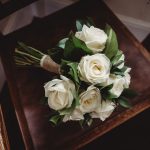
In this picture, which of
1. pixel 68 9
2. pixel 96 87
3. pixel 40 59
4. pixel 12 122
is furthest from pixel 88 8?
pixel 12 122

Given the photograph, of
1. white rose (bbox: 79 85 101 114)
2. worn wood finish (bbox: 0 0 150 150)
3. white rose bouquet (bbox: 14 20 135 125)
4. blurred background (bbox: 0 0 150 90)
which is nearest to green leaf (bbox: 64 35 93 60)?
white rose bouquet (bbox: 14 20 135 125)

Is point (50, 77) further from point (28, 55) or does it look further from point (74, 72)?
point (74, 72)

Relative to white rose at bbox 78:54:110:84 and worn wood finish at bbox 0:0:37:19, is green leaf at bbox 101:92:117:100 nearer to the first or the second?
white rose at bbox 78:54:110:84

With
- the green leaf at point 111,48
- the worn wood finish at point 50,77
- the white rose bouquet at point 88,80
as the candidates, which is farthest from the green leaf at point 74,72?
the worn wood finish at point 50,77

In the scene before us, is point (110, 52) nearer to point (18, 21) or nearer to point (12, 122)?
point (12, 122)

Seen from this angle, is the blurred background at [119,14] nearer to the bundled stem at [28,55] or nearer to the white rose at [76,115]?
the bundled stem at [28,55]
